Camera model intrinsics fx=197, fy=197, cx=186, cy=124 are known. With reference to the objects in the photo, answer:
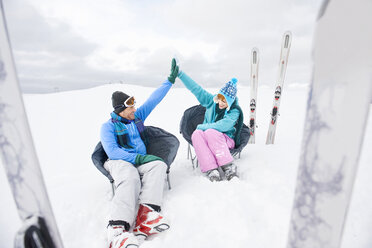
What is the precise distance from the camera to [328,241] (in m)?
0.69

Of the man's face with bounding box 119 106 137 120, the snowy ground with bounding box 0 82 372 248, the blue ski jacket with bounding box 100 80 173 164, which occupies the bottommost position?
the snowy ground with bounding box 0 82 372 248

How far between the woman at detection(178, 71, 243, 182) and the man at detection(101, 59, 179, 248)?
20.6 inches

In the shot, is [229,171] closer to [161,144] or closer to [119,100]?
[161,144]

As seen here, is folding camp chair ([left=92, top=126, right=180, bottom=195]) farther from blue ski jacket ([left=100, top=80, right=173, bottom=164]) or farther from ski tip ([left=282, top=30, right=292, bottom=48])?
ski tip ([left=282, top=30, right=292, bottom=48])

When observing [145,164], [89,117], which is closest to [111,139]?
[145,164]

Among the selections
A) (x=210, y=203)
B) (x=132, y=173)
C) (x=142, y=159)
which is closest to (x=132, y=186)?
(x=132, y=173)

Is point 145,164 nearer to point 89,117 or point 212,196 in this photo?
point 212,196

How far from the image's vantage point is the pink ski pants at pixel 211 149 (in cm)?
224

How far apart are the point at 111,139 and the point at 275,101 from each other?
2844mm

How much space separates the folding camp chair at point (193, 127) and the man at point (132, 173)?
529 mm

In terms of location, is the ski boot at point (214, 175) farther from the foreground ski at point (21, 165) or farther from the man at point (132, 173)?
the foreground ski at point (21, 165)

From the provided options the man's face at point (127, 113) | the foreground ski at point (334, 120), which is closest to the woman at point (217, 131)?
the man's face at point (127, 113)

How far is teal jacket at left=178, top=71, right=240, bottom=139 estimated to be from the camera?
2.41 meters

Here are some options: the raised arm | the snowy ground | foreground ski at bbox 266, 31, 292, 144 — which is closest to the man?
the snowy ground
